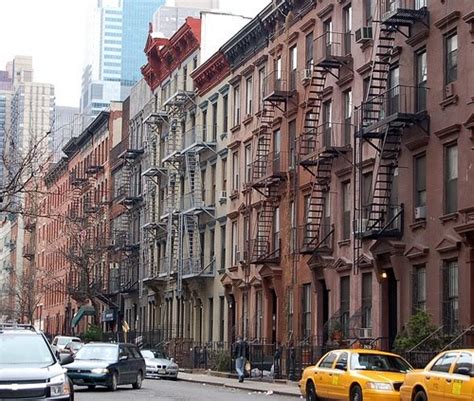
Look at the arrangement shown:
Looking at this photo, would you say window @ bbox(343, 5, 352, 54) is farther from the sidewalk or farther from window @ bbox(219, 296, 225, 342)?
window @ bbox(219, 296, 225, 342)

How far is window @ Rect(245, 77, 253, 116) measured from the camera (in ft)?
169

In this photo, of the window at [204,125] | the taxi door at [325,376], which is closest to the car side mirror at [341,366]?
the taxi door at [325,376]

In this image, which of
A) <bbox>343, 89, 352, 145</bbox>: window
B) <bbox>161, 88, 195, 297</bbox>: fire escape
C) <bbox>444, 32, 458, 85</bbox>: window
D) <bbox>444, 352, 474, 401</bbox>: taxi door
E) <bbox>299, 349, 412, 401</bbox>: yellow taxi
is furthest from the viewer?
<bbox>161, 88, 195, 297</bbox>: fire escape

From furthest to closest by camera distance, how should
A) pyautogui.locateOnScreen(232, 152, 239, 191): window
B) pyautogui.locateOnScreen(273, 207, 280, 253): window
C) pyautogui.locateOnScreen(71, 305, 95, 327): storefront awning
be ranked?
pyautogui.locateOnScreen(71, 305, 95, 327): storefront awning, pyautogui.locateOnScreen(232, 152, 239, 191): window, pyautogui.locateOnScreen(273, 207, 280, 253): window

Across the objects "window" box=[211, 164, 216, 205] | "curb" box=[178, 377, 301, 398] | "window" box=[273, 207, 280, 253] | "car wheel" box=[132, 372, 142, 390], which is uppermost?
"window" box=[211, 164, 216, 205]

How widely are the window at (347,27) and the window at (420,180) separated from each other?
7.43m

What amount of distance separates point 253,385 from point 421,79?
1286 centimetres

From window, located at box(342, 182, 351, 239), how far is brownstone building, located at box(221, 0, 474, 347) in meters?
0.05

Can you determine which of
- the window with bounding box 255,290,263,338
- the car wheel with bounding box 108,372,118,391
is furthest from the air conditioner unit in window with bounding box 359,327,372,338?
the window with bounding box 255,290,263,338

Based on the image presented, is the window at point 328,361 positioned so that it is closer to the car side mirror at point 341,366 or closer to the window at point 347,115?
the car side mirror at point 341,366

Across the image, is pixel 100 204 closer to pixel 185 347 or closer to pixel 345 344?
pixel 185 347

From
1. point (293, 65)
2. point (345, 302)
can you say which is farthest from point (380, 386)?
point (293, 65)

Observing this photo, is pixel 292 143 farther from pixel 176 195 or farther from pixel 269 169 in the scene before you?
pixel 176 195

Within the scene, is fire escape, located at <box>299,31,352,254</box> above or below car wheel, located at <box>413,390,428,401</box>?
above
